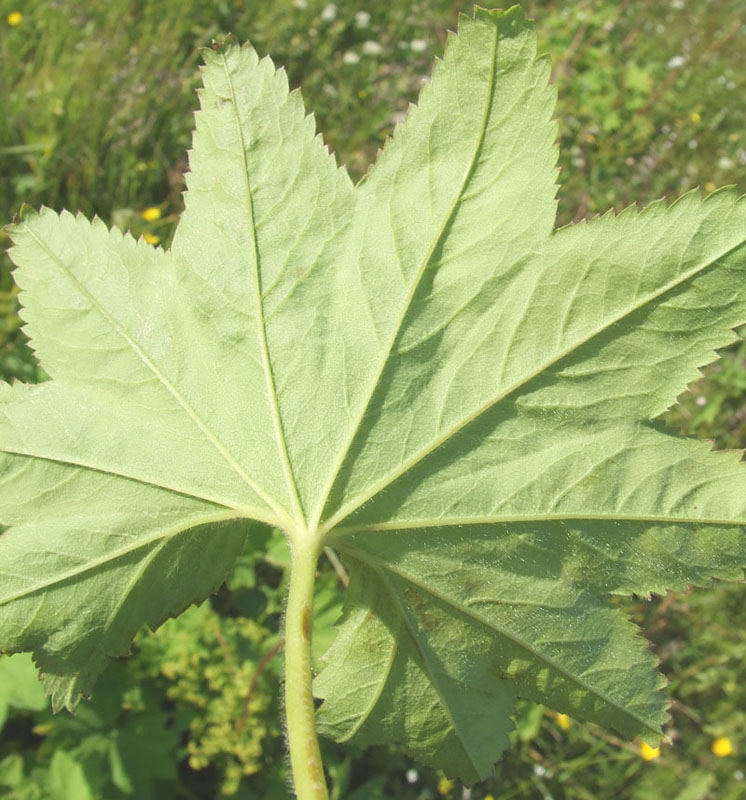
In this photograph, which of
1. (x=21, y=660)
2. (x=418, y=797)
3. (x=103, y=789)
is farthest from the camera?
(x=418, y=797)

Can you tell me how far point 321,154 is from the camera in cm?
128

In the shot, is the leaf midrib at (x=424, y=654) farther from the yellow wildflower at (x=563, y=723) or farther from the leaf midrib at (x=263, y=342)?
the yellow wildflower at (x=563, y=723)

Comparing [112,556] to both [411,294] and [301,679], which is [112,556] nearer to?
[301,679]

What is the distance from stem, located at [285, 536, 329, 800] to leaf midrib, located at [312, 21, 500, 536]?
2.5 inches

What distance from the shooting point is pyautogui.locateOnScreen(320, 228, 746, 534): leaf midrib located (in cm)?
119

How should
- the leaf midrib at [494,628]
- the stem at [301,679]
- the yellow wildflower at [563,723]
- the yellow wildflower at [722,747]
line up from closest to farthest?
the stem at [301,679]
the leaf midrib at [494,628]
the yellow wildflower at [563,723]
the yellow wildflower at [722,747]

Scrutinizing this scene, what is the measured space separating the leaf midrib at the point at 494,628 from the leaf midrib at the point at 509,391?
8 centimetres

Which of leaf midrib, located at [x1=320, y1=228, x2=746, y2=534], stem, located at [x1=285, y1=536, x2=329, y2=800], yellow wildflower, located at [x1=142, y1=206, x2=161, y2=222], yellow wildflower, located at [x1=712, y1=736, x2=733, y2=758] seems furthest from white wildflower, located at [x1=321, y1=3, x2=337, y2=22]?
yellow wildflower, located at [x1=712, y1=736, x2=733, y2=758]

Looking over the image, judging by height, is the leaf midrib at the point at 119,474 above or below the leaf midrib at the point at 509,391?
above

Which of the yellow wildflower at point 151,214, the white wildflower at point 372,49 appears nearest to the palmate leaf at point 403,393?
the yellow wildflower at point 151,214

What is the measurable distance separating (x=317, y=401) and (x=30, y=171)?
2.86m

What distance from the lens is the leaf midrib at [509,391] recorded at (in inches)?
46.7

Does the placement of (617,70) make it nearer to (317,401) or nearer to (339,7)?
(339,7)

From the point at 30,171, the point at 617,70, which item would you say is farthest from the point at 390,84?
the point at 30,171
